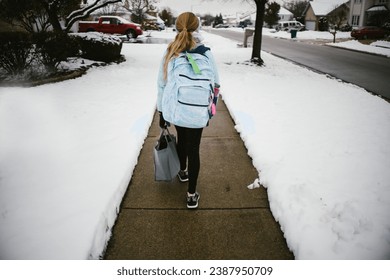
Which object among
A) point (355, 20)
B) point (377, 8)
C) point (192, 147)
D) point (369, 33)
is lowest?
point (192, 147)

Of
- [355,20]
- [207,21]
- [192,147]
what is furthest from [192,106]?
[207,21]

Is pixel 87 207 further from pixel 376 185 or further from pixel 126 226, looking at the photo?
pixel 376 185

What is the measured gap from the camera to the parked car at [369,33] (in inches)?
1116

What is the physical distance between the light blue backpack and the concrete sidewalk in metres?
0.98

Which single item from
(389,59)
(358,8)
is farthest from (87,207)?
(358,8)

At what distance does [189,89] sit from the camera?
249 centimetres

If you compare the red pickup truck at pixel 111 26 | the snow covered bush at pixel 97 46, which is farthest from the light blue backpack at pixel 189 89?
the red pickup truck at pixel 111 26

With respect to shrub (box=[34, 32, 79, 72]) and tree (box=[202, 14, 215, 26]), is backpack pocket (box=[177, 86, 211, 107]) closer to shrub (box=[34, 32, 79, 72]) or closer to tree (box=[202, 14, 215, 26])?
shrub (box=[34, 32, 79, 72])

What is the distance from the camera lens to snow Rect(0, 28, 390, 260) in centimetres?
252

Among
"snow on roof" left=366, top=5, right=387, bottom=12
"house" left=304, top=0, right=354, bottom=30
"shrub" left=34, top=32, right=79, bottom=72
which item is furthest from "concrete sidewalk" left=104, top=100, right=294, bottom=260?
"house" left=304, top=0, right=354, bottom=30

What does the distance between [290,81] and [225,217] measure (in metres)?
7.28

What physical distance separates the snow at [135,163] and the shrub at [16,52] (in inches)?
35.5

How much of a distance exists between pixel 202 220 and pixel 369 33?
108ft

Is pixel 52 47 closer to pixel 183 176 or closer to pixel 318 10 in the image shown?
pixel 183 176
